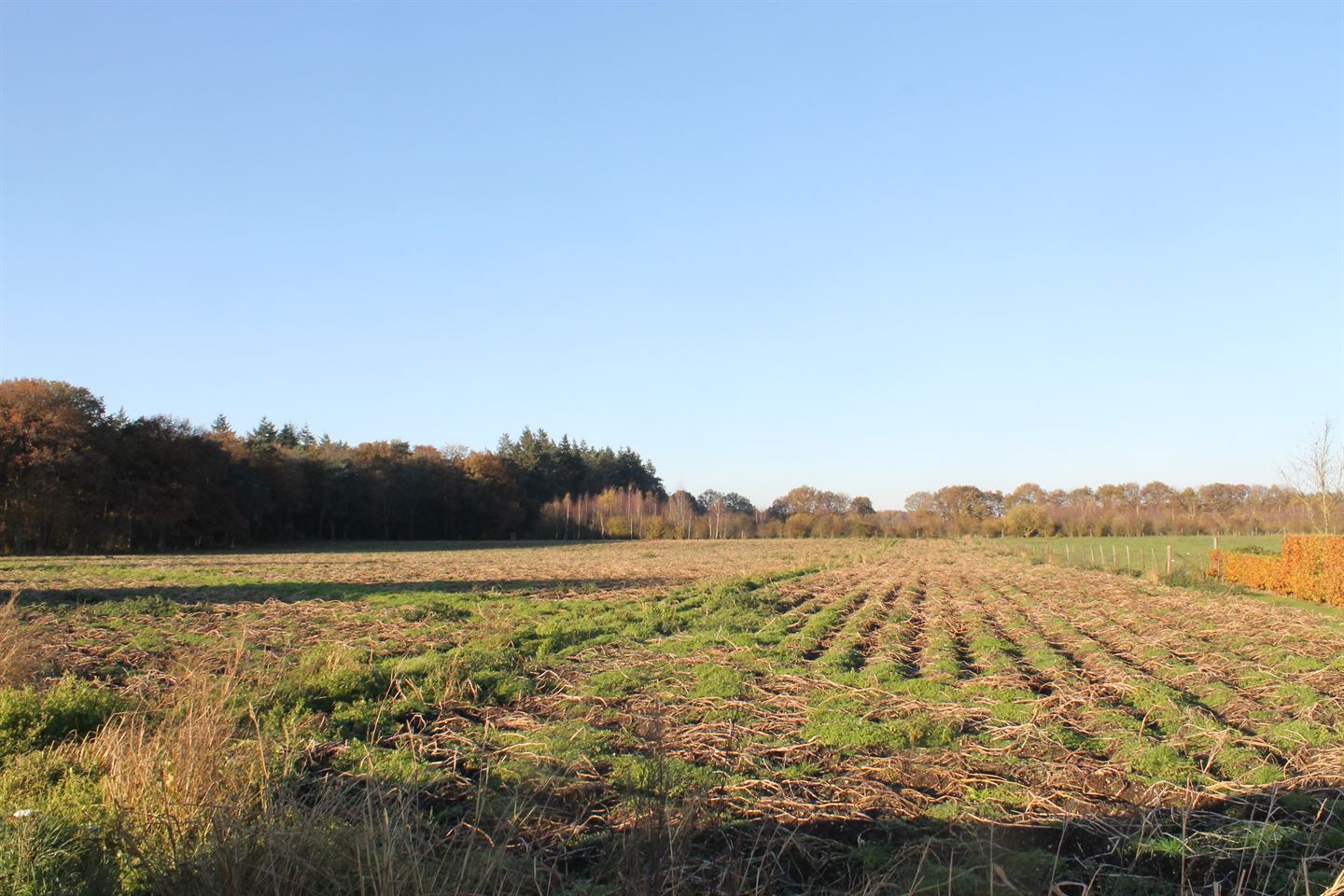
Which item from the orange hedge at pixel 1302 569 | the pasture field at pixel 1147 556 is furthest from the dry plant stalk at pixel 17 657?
the pasture field at pixel 1147 556

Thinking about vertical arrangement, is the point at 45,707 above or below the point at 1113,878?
above

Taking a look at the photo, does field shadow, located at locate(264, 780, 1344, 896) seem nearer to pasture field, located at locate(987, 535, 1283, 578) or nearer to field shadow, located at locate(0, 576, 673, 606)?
field shadow, located at locate(0, 576, 673, 606)

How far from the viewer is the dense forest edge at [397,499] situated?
138ft

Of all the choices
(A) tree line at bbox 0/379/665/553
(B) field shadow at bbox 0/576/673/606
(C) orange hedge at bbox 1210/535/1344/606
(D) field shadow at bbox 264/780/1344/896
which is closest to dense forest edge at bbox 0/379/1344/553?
(A) tree line at bbox 0/379/665/553

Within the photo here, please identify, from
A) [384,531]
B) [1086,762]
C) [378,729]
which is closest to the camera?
[1086,762]

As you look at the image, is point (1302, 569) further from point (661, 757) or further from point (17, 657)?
point (17, 657)

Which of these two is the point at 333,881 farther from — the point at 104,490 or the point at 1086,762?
the point at 104,490

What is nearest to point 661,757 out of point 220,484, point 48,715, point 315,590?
point 48,715

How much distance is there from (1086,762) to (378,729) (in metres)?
5.61

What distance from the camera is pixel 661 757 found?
4086 mm

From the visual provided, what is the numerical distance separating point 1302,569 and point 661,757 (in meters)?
25.4

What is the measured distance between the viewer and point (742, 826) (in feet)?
16.2

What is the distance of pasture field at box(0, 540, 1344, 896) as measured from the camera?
13.3ft

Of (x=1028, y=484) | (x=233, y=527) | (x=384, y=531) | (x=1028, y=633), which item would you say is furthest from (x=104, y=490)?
(x=1028, y=484)
